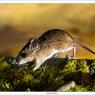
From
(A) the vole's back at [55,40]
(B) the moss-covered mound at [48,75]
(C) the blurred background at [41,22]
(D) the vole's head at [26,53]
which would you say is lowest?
(B) the moss-covered mound at [48,75]

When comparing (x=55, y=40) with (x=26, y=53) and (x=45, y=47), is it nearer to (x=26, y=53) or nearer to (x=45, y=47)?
(x=45, y=47)

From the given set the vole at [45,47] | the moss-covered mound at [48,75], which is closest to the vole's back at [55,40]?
the vole at [45,47]

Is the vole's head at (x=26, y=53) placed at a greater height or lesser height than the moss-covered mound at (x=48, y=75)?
greater

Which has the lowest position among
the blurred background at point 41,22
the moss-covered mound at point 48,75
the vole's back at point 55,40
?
the moss-covered mound at point 48,75

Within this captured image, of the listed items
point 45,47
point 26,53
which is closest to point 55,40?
point 45,47

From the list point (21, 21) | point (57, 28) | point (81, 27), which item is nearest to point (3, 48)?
point (21, 21)

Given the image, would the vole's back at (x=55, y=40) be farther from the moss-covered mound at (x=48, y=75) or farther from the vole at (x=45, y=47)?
the moss-covered mound at (x=48, y=75)
